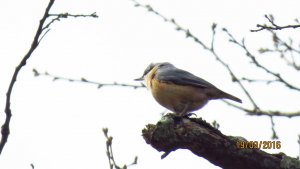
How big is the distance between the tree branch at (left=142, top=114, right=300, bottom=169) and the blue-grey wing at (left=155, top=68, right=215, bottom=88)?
209 centimetres

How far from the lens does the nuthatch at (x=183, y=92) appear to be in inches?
221

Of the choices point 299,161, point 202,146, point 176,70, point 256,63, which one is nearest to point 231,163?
point 202,146

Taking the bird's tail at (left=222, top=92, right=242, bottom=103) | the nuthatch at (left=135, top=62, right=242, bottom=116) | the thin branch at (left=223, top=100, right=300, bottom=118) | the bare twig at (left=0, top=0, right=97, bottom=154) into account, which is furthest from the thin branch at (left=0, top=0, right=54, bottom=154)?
the bird's tail at (left=222, top=92, right=242, bottom=103)

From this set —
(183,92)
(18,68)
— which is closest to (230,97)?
(183,92)

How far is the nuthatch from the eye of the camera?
18.4 feet

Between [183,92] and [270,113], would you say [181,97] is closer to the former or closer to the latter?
[183,92]

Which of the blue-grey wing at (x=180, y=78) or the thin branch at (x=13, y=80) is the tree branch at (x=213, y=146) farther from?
the blue-grey wing at (x=180, y=78)

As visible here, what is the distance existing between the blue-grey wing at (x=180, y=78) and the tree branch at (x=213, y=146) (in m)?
2.09

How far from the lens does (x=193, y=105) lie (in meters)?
5.62

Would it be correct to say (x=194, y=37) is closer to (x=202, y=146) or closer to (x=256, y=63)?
(x=256, y=63)

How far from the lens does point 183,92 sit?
18.6 ft

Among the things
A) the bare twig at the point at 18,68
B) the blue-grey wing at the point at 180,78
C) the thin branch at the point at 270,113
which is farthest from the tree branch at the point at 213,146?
the blue-grey wing at the point at 180,78

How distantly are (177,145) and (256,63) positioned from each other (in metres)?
0.80

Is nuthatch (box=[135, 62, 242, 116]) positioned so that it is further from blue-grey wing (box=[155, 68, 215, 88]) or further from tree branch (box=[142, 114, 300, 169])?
tree branch (box=[142, 114, 300, 169])
